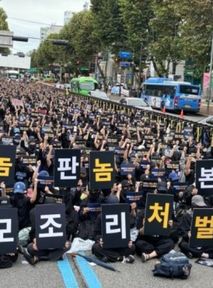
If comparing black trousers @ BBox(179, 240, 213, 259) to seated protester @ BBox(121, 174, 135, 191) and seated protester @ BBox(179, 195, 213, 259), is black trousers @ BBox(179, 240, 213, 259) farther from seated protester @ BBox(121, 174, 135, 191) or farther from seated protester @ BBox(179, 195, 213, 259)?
seated protester @ BBox(121, 174, 135, 191)

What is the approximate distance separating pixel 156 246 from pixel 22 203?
2.57m

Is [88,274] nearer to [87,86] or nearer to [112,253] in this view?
[112,253]

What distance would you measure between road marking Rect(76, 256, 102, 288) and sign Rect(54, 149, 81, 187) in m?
1.90

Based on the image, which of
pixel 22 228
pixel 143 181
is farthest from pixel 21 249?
pixel 143 181

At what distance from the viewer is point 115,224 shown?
9516 mm

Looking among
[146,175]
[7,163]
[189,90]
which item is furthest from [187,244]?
[189,90]

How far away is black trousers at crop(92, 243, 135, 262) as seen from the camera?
962cm

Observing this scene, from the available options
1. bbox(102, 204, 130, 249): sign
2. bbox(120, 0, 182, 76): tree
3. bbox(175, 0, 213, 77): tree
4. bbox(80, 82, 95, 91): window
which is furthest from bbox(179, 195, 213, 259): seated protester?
bbox(80, 82, 95, 91): window

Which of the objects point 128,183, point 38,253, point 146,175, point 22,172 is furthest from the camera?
point 22,172

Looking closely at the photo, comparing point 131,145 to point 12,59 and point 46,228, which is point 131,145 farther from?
point 12,59

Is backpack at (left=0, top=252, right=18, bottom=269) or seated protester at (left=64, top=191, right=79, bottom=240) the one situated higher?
seated protester at (left=64, top=191, right=79, bottom=240)

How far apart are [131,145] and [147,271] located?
6.85 meters

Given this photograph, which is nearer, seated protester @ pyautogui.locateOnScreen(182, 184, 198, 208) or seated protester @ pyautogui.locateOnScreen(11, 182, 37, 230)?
seated protester @ pyautogui.locateOnScreen(11, 182, 37, 230)

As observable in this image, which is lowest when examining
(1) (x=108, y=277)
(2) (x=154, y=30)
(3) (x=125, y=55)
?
(1) (x=108, y=277)
